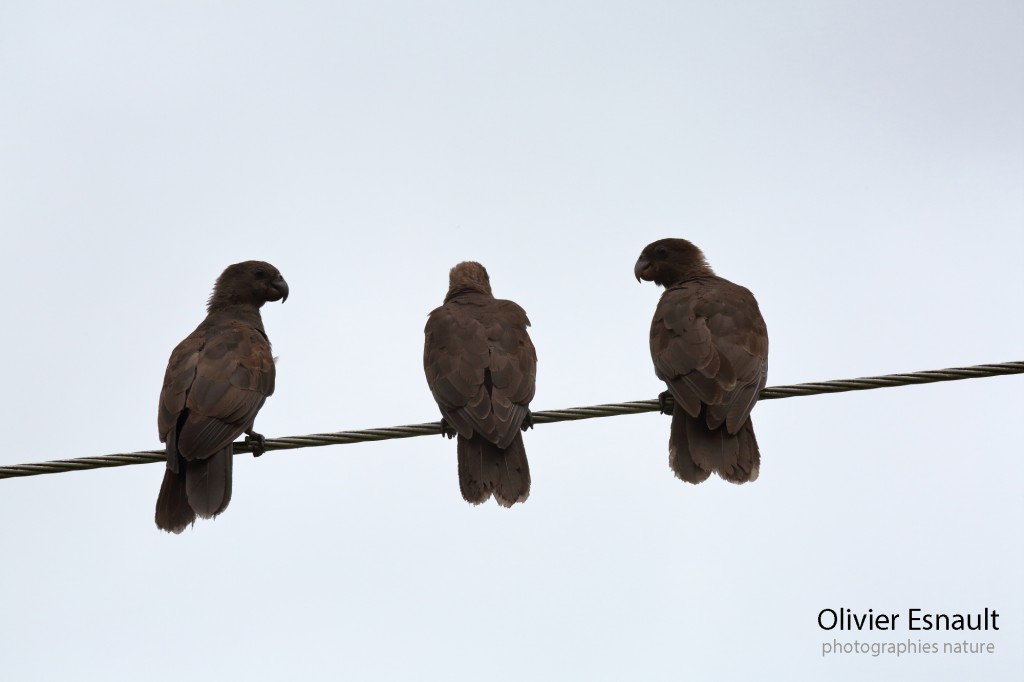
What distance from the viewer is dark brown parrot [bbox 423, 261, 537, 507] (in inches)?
342

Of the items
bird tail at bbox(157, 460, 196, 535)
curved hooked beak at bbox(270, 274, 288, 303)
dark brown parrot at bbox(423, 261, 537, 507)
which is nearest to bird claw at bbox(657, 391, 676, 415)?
dark brown parrot at bbox(423, 261, 537, 507)

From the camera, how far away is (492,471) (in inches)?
344

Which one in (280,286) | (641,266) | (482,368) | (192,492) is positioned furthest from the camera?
(641,266)

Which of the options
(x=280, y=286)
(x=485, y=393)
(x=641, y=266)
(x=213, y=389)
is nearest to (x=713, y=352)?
(x=485, y=393)

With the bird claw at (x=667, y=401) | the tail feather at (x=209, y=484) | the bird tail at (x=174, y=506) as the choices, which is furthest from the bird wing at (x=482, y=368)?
the bird tail at (x=174, y=506)

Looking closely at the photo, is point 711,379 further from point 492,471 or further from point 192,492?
point 192,492

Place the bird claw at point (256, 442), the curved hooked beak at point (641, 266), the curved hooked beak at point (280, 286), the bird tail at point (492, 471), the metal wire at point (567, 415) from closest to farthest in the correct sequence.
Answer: the metal wire at point (567, 415) < the bird tail at point (492, 471) < the bird claw at point (256, 442) < the curved hooked beak at point (280, 286) < the curved hooked beak at point (641, 266)

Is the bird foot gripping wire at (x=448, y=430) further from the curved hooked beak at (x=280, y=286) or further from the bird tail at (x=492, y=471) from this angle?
the curved hooked beak at (x=280, y=286)

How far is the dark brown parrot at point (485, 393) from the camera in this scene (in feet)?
28.5

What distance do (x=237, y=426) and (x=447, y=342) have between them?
161 centimetres

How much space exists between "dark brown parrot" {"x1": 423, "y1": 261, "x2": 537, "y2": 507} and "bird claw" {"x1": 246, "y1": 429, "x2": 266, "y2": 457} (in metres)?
1.19

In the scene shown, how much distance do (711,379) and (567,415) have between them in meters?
1.66

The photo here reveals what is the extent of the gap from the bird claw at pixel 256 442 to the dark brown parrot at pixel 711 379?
105 inches

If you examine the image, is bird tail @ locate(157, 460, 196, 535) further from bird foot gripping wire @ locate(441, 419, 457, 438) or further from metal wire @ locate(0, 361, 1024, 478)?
bird foot gripping wire @ locate(441, 419, 457, 438)
